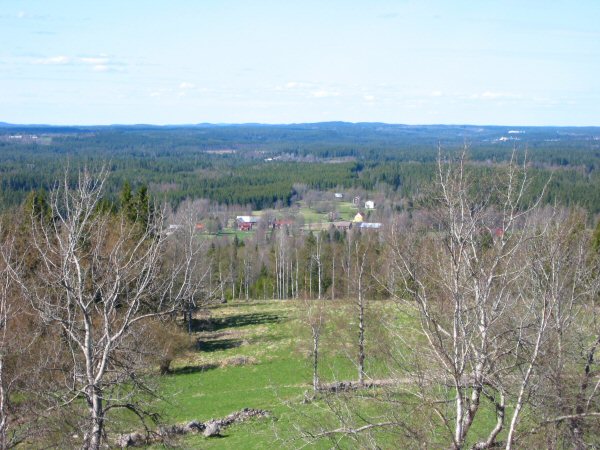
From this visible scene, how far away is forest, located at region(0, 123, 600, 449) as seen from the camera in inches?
316

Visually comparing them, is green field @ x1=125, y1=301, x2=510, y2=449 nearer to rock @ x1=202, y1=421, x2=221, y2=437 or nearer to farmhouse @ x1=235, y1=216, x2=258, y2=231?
rock @ x1=202, y1=421, x2=221, y2=437

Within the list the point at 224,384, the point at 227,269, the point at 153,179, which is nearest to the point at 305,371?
the point at 224,384

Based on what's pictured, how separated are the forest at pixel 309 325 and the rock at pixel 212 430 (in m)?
0.12

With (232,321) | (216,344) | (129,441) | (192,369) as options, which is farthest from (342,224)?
(129,441)

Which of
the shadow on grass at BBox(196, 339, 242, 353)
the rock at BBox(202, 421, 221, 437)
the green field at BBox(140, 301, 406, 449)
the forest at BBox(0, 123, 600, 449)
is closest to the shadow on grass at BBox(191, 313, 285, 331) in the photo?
the green field at BBox(140, 301, 406, 449)

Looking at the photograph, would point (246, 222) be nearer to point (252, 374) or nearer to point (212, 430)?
point (252, 374)

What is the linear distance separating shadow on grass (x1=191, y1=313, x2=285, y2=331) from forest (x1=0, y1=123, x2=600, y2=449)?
45 cm

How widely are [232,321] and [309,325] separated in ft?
58.5

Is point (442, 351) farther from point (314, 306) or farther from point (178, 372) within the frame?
point (178, 372)

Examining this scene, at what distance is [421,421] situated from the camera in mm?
9117

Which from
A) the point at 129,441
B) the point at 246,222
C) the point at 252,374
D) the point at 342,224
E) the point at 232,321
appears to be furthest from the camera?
the point at 246,222

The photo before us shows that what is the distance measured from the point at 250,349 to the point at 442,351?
2632cm

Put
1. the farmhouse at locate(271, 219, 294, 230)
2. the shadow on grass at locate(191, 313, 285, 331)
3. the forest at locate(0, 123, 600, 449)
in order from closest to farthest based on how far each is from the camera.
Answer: the forest at locate(0, 123, 600, 449) < the shadow on grass at locate(191, 313, 285, 331) < the farmhouse at locate(271, 219, 294, 230)

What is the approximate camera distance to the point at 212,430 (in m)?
19.9
